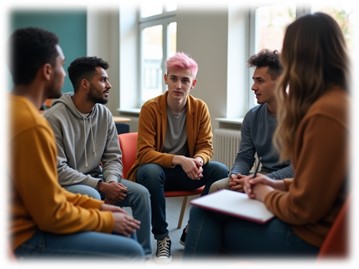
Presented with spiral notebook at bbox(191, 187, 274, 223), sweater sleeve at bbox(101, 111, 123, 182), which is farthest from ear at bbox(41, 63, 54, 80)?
sweater sleeve at bbox(101, 111, 123, 182)

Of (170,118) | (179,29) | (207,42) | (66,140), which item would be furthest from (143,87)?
(66,140)

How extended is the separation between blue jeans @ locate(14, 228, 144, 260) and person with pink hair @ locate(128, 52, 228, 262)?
0.94m

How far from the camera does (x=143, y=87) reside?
5.48m

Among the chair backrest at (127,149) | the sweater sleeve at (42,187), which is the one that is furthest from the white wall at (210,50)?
the sweater sleeve at (42,187)

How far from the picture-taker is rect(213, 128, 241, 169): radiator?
11.2 feet

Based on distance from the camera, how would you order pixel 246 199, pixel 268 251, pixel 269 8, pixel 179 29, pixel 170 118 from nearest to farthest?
pixel 268 251 < pixel 246 199 < pixel 170 118 < pixel 269 8 < pixel 179 29

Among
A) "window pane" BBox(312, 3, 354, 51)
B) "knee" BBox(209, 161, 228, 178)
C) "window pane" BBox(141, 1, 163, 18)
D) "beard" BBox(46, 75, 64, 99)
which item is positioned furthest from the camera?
"window pane" BBox(141, 1, 163, 18)

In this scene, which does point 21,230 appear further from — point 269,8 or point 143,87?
point 143,87

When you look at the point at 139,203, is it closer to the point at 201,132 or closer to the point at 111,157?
the point at 111,157

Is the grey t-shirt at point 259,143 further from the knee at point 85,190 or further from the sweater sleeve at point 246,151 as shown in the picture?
the knee at point 85,190

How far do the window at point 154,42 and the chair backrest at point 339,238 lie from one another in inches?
151

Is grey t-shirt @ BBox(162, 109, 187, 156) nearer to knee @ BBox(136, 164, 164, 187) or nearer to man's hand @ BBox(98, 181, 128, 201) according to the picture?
knee @ BBox(136, 164, 164, 187)

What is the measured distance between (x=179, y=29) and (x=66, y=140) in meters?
2.44

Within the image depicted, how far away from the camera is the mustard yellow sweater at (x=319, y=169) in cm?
114
